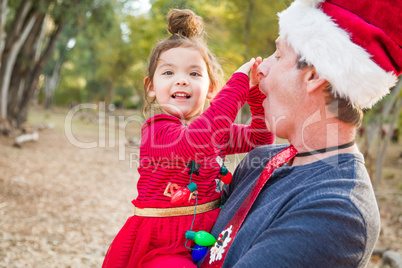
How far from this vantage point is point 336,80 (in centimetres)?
142

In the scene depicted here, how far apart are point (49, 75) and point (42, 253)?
34.7 m

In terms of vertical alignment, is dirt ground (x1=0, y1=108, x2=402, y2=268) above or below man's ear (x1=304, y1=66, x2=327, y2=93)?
below


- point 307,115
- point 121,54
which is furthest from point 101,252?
point 121,54

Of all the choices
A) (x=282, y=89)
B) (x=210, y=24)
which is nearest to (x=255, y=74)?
(x=282, y=89)

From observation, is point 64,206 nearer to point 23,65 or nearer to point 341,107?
point 341,107

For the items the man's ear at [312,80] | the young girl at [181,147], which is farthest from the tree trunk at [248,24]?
the man's ear at [312,80]

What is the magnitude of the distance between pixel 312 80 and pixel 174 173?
0.93 metres

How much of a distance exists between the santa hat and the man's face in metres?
0.10

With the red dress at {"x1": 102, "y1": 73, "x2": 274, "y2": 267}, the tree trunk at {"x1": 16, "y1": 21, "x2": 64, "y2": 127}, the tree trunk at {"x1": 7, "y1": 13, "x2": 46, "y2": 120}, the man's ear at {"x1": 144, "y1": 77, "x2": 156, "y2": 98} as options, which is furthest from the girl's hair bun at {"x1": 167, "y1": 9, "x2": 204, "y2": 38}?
the tree trunk at {"x1": 16, "y1": 21, "x2": 64, "y2": 127}

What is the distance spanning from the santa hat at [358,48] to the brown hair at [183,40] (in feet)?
3.16

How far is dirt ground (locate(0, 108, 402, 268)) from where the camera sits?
457 cm

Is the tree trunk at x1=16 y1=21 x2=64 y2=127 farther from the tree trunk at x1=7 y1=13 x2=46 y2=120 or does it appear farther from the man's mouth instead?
the man's mouth

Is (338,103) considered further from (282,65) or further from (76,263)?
(76,263)

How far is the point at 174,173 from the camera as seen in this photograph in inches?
78.9
